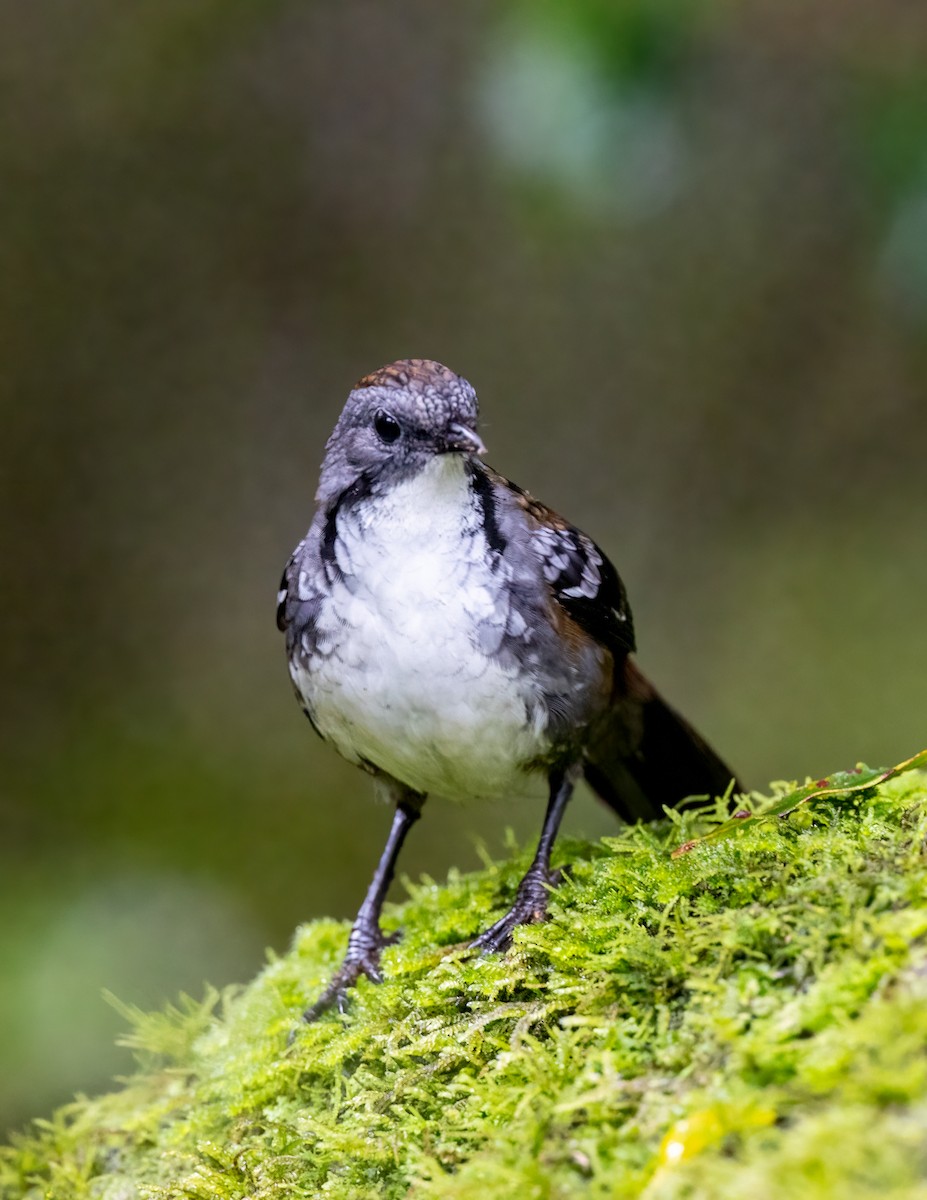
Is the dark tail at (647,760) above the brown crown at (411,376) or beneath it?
beneath

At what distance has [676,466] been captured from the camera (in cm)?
739

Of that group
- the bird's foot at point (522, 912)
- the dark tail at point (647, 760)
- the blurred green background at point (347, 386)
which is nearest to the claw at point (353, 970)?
the bird's foot at point (522, 912)

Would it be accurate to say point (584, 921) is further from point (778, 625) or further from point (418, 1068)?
point (778, 625)

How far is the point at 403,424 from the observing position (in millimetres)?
2955

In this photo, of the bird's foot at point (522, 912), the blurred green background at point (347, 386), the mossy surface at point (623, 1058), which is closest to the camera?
the mossy surface at point (623, 1058)

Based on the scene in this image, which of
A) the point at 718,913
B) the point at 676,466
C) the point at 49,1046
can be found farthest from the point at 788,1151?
the point at 676,466

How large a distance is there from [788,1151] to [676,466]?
6323 mm

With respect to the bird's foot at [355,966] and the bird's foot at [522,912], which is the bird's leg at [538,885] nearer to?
the bird's foot at [522,912]

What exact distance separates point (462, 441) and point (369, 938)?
1.48 metres

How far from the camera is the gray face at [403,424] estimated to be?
292 centimetres

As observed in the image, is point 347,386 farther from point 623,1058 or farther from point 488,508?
point 623,1058

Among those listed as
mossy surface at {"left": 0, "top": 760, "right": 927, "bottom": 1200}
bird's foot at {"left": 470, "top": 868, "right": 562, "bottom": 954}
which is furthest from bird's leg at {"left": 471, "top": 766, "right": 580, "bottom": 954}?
mossy surface at {"left": 0, "top": 760, "right": 927, "bottom": 1200}

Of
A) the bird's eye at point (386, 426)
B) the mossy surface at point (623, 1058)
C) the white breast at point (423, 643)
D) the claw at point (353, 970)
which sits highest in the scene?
the bird's eye at point (386, 426)

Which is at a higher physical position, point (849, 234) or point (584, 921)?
Result: point (849, 234)
